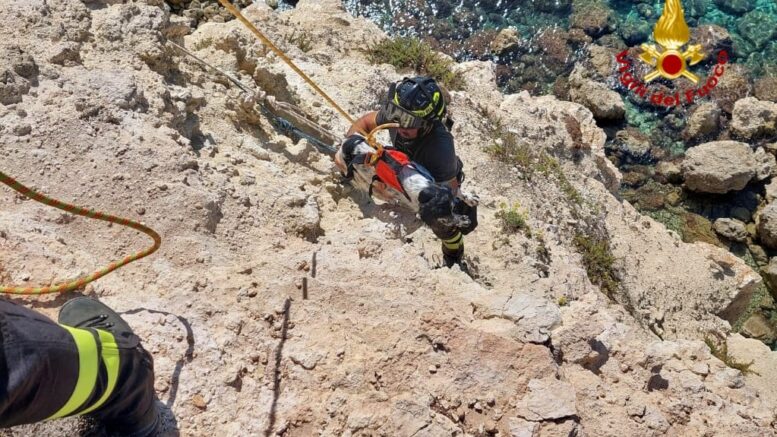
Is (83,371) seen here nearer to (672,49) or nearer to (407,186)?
(407,186)

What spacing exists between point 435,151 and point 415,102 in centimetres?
60

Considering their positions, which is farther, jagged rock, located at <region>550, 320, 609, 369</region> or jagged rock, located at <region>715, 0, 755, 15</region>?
jagged rock, located at <region>715, 0, 755, 15</region>

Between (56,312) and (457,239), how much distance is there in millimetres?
3206

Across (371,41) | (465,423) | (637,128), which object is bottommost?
(637,128)

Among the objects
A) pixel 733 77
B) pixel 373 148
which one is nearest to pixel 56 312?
pixel 373 148

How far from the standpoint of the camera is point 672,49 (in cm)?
1271

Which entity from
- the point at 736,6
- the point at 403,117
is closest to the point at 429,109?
the point at 403,117

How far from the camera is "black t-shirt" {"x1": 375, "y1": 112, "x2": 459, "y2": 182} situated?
18.7ft

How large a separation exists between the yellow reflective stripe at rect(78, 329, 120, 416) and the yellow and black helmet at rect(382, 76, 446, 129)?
3216mm

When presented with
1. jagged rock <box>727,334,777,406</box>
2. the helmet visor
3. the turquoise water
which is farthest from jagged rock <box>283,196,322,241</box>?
the turquoise water

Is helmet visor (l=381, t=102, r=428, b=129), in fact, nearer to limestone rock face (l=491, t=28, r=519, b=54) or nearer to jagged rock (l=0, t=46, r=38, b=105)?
jagged rock (l=0, t=46, r=38, b=105)

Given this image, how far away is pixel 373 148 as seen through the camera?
5.50 metres

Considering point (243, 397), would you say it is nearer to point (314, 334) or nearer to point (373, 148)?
point (314, 334)

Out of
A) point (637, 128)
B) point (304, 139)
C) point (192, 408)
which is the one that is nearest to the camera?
point (192, 408)
